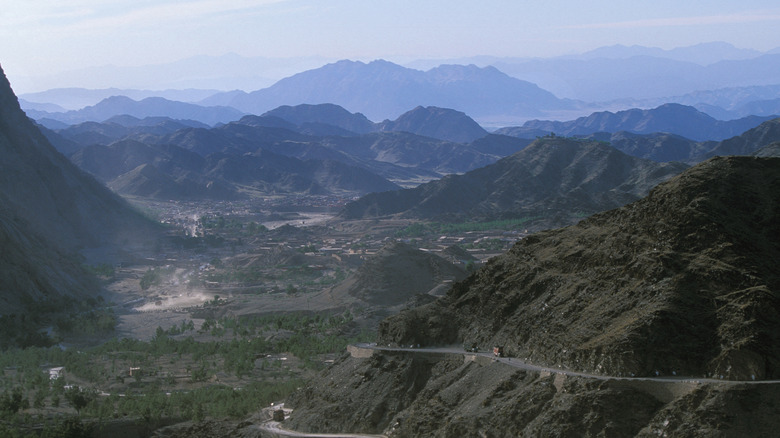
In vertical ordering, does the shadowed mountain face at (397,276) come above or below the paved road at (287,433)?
below

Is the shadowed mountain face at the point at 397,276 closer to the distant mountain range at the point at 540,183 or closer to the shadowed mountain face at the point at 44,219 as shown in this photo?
the shadowed mountain face at the point at 44,219

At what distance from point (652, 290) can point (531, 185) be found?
12637 cm

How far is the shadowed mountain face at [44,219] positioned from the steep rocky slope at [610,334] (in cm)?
4616

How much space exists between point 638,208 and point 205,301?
205 feet

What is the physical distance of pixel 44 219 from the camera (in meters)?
115

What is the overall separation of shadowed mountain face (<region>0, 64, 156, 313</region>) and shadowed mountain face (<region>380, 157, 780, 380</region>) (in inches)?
1923

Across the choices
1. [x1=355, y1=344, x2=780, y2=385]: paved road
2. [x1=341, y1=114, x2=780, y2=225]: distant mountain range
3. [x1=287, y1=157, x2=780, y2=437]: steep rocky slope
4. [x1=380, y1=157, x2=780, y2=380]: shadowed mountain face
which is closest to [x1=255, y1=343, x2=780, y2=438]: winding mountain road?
[x1=355, y1=344, x2=780, y2=385]: paved road

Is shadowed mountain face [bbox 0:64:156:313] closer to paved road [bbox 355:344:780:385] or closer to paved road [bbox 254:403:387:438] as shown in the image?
paved road [bbox 254:403:387:438]

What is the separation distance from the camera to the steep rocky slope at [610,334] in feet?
88.4

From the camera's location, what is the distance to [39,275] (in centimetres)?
8225

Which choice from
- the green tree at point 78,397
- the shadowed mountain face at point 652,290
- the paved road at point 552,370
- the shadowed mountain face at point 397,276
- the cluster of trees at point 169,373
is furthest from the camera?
the shadowed mountain face at point 397,276

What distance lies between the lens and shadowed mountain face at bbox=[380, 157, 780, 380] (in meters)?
28.3

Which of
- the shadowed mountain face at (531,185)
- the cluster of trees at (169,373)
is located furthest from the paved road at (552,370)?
the shadowed mountain face at (531,185)

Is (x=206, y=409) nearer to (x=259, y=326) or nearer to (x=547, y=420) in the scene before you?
(x=547, y=420)
